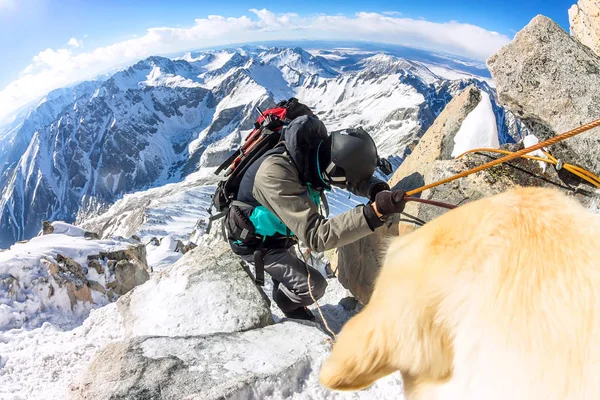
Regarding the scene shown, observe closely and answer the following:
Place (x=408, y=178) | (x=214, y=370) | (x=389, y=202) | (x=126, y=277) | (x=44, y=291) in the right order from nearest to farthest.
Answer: (x=214, y=370)
(x=389, y=202)
(x=408, y=178)
(x=44, y=291)
(x=126, y=277)

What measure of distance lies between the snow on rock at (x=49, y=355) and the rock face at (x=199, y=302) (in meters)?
0.44

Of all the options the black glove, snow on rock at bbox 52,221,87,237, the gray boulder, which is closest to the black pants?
the black glove

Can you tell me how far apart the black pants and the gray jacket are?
4.08 ft

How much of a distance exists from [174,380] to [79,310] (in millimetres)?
5227

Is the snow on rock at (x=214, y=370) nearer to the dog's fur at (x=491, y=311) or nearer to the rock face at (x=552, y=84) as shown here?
the dog's fur at (x=491, y=311)

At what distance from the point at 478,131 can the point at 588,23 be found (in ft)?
16.0

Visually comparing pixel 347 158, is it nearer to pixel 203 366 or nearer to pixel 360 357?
pixel 203 366

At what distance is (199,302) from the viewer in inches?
221

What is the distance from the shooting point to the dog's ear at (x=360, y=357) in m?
1.04

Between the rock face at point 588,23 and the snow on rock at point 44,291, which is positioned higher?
the rock face at point 588,23

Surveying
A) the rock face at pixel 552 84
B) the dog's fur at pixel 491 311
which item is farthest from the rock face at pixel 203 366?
the rock face at pixel 552 84

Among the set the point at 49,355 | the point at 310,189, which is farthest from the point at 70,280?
the point at 310,189

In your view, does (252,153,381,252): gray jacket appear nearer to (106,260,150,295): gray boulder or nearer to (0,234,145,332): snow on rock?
(0,234,145,332): snow on rock

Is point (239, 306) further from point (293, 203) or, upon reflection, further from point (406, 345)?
point (406, 345)
